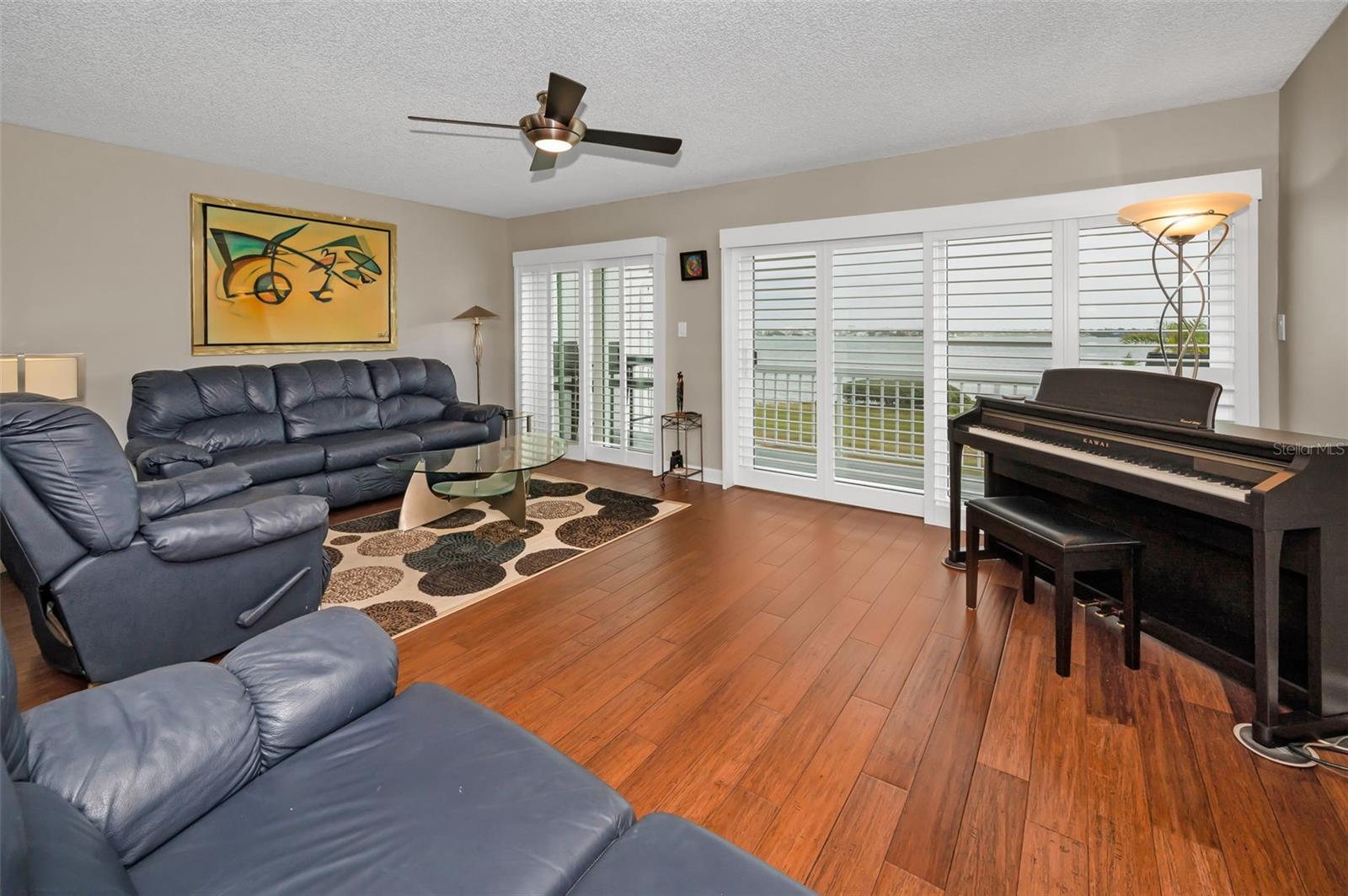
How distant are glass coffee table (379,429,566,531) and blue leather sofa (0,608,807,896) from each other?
2471 millimetres

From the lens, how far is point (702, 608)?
9.73 feet

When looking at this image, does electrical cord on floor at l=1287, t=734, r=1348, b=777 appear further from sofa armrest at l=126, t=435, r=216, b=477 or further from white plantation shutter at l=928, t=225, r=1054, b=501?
sofa armrest at l=126, t=435, r=216, b=477

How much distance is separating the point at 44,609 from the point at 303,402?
2949 mm

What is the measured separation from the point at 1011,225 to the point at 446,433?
4.29 meters

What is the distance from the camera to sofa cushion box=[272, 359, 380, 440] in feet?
15.8

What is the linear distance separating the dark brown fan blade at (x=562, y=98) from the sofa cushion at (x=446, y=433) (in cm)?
300

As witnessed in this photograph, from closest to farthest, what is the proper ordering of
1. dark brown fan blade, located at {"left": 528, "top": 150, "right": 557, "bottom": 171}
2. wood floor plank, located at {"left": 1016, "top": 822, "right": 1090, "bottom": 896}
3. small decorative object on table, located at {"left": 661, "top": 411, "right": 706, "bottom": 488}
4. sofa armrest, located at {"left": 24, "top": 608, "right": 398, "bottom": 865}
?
sofa armrest, located at {"left": 24, "top": 608, "right": 398, "bottom": 865}, wood floor plank, located at {"left": 1016, "top": 822, "right": 1090, "bottom": 896}, dark brown fan blade, located at {"left": 528, "top": 150, "right": 557, "bottom": 171}, small decorative object on table, located at {"left": 661, "top": 411, "right": 706, "bottom": 488}

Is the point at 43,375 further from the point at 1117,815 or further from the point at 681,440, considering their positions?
the point at 1117,815

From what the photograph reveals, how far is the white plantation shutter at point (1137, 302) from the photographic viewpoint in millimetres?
3365

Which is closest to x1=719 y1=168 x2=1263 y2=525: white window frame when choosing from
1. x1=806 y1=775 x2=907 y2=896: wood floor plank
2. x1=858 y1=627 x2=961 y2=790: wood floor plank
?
x1=858 y1=627 x2=961 y2=790: wood floor plank

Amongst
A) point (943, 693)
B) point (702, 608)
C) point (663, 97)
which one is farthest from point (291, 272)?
point (943, 693)

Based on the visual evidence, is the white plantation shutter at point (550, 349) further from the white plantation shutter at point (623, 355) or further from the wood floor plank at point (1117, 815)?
the wood floor plank at point (1117, 815)

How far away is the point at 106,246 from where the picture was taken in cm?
424

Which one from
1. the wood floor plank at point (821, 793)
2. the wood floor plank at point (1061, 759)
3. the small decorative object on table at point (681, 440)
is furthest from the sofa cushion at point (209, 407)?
the wood floor plank at point (1061, 759)
